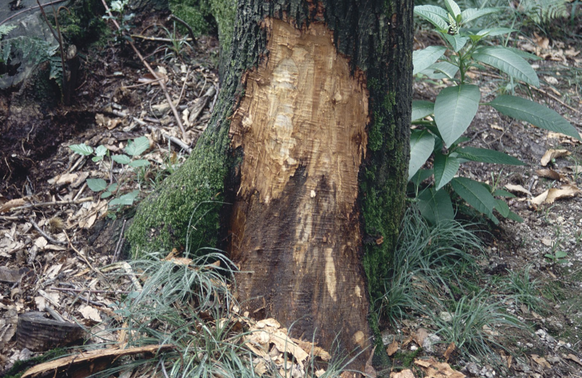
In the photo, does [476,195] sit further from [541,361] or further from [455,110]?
[541,361]

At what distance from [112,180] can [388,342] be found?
204cm

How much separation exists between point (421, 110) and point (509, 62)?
0.55m

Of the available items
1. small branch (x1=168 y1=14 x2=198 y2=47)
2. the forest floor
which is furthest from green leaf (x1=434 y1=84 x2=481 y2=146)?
small branch (x1=168 y1=14 x2=198 y2=47)

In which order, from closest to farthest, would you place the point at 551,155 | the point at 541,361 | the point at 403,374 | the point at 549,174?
the point at 403,374 < the point at 541,361 < the point at 549,174 < the point at 551,155

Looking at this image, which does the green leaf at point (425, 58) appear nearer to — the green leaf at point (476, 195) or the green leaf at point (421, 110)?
the green leaf at point (421, 110)

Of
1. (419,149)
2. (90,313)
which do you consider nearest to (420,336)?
(419,149)

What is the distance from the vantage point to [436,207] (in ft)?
9.26

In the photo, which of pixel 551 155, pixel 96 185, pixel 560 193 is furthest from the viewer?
pixel 551 155

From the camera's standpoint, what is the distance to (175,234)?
7.80ft

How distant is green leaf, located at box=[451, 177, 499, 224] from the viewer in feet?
8.98

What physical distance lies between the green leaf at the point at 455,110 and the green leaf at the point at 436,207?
51 centimetres

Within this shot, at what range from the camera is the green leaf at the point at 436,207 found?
110 inches

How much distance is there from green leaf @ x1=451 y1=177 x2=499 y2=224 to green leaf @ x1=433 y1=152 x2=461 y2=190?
7.9 inches

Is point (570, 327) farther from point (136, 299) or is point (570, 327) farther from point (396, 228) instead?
point (136, 299)
